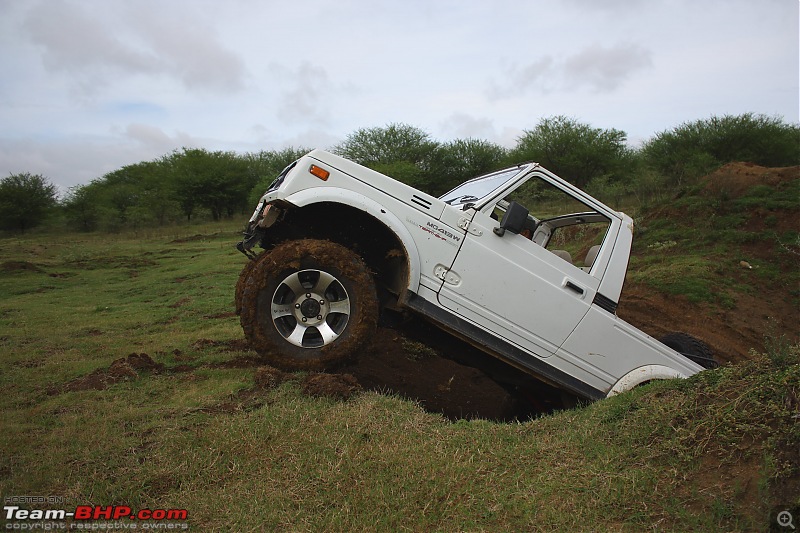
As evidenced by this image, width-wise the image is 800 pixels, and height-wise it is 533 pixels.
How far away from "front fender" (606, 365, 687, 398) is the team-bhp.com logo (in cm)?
348

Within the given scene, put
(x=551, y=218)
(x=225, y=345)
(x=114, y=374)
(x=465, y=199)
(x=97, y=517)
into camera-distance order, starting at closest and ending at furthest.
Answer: (x=97, y=517), (x=114, y=374), (x=465, y=199), (x=551, y=218), (x=225, y=345)

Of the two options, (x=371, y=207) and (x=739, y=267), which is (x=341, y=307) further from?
(x=739, y=267)

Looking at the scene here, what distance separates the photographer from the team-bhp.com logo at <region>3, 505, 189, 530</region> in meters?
2.60

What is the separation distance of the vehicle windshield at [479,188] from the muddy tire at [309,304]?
1.17m

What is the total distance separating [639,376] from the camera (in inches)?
183

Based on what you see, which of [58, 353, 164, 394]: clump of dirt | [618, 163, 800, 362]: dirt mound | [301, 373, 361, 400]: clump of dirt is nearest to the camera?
[301, 373, 361, 400]: clump of dirt

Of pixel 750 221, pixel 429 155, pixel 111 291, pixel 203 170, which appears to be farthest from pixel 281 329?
pixel 203 170

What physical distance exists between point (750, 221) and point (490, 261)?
414 inches

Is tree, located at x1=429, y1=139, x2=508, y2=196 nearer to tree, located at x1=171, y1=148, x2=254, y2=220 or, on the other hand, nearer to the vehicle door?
tree, located at x1=171, y1=148, x2=254, y2=220

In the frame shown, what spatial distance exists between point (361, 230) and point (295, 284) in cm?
86

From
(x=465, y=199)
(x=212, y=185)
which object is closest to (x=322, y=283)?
(x=465, y=199)

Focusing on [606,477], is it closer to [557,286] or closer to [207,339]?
[557,286]

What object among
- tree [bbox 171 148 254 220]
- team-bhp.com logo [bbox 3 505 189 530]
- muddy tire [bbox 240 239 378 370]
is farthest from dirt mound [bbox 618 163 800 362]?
tree [bbox 171 148 254 220]

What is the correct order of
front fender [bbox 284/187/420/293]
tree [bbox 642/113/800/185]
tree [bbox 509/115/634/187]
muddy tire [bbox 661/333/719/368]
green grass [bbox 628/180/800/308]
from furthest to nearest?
tree [bbox 509/115/634/187] → tree [bbox 642/113/800/185] → green grass [bbox 628/180/800/308] → muddy tire [bbox 661/333/719/368] → front fender [bbox 284/187/420/293]
